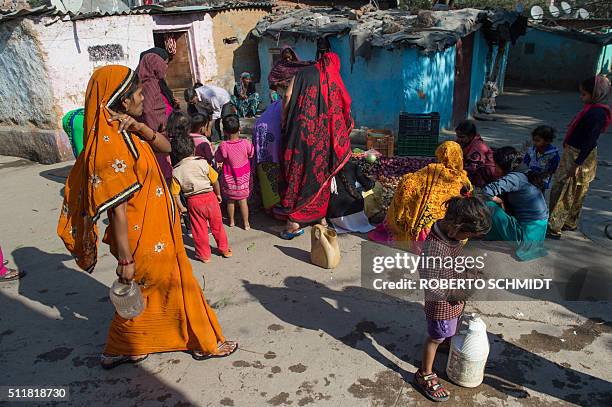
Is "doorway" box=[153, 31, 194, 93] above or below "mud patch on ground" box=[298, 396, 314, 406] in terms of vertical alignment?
above

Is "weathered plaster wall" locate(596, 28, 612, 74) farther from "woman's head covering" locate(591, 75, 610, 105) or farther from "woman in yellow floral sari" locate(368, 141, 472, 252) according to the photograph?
"woman in yellow floral sari" locate(368, 141, 472, 252)

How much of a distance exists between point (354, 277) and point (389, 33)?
6.19 m

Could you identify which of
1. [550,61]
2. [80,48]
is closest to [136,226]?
[80,48]

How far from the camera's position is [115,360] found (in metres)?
3.15

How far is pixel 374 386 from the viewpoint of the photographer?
2971 millimetres

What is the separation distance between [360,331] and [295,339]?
509mm

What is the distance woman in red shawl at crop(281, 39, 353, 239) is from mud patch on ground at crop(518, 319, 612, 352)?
8.06ft

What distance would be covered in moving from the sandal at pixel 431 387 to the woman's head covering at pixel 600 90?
3.43 metres

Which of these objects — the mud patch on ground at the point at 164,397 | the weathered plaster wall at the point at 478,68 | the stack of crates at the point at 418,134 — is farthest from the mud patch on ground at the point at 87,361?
the weathered plaster wall at the point at 478,68

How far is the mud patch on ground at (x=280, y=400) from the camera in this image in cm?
286

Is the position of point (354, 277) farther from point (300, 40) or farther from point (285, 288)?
point (300, 40)

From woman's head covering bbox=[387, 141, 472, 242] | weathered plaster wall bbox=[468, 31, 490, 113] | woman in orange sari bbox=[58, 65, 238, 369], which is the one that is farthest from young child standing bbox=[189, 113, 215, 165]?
weathered plaster wall bbox=[468, 31, 490, 113]

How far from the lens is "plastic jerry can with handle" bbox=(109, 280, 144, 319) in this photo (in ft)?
8.77

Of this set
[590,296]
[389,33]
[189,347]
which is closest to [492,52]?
[389,33]
